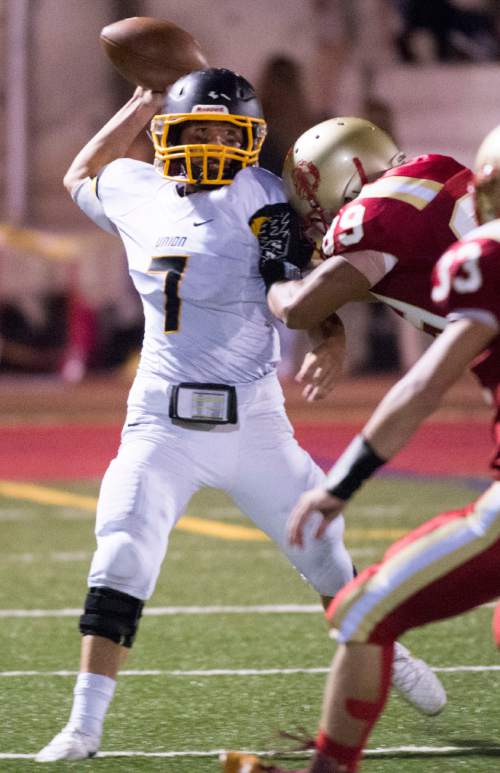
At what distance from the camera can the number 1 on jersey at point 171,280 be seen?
3.81m

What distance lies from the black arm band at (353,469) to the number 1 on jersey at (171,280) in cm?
103

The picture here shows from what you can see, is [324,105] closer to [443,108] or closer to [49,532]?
[443,108]

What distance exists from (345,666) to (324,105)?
1123cm

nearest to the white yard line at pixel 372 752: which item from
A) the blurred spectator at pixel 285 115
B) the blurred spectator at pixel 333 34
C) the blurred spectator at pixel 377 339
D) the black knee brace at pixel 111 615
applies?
the black knee brace at pixel 111 615

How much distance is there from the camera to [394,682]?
3855mm

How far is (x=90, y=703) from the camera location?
354 centimetres

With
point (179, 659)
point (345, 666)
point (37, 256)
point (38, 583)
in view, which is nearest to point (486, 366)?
point (345, 666)

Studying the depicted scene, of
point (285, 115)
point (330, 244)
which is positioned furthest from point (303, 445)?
point (330, 244)

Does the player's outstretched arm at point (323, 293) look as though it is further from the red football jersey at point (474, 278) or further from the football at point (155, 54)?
the football at point (155, 54)

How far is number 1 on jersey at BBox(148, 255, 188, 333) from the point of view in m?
3.81

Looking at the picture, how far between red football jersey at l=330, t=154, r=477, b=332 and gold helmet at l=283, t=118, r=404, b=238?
29cm

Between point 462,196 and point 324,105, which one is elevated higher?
point 462,196

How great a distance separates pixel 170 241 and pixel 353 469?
1137 mm

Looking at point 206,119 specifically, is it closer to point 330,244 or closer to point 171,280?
point 171,280
